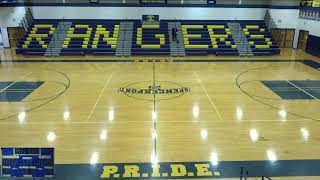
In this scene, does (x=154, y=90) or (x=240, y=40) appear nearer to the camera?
(x=154, y=90)

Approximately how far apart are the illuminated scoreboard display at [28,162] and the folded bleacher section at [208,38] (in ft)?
56.5

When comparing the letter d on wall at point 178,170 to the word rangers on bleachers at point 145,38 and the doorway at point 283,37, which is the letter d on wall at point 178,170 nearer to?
the word rangers on bleachers at point 145,38

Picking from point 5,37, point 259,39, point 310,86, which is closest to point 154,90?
point 310,86

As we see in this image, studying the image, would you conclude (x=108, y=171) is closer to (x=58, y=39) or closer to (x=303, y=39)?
(x=58, y=39)

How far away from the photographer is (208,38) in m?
23.1

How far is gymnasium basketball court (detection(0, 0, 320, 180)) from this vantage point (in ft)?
24.9

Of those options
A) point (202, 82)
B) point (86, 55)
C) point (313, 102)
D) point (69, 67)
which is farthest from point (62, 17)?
point (313, 102)

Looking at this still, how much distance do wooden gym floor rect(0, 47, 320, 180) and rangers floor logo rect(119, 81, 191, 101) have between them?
0.04 meters

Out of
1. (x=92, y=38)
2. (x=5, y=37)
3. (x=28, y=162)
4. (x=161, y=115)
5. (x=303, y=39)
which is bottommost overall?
(x=161, y=115)

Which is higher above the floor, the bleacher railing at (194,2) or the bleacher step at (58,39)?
the bleacher railing at (194,2)

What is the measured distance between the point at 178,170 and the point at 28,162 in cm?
353

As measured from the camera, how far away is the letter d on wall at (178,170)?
7.16 m

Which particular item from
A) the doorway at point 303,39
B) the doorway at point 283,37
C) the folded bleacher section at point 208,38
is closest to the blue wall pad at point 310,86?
the folded bleacher section at point 208,38

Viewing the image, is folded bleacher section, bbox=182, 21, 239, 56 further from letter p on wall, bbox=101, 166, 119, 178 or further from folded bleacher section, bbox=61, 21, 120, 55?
letter p on wall, bbox=101, 166, 119, 178
